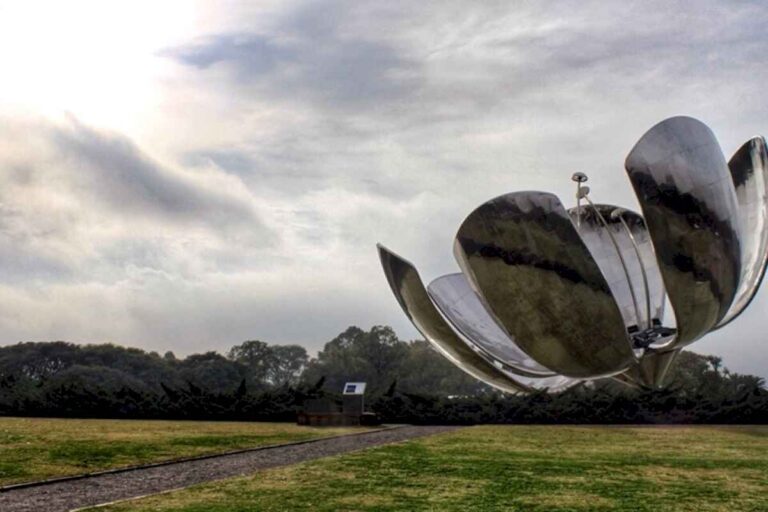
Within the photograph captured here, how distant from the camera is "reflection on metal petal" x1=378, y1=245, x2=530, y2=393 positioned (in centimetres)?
948

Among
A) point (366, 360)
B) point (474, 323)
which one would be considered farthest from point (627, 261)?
point (366, 360)

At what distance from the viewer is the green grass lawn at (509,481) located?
7.93m

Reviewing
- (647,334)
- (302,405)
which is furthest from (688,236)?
(302,405)

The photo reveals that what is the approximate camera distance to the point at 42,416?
81.5 feet

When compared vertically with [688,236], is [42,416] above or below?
below

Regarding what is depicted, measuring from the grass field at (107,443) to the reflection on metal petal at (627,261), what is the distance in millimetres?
7257

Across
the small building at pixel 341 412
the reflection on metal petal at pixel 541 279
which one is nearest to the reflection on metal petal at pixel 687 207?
the reflection on metal petal at pixel 541 279

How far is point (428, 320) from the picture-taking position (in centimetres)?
969

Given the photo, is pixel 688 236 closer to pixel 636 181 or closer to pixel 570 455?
pixel 636 181

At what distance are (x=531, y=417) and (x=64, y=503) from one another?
15825 mm

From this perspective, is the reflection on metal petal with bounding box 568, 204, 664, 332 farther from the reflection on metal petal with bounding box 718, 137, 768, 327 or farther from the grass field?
the grass field

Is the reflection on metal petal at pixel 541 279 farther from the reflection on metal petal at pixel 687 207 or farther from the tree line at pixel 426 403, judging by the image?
the tree line at pixel 426 403

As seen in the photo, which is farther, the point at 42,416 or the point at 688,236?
the point at 42,416

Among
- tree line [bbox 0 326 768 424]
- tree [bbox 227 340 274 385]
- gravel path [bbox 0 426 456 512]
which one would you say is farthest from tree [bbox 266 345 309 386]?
gravel path [bbox 0 426 456 512]
